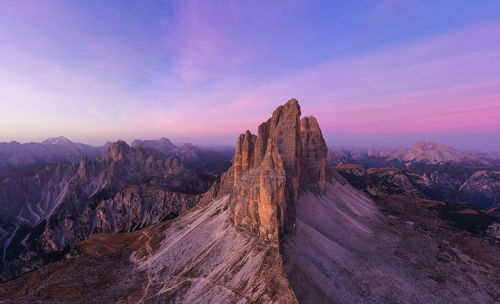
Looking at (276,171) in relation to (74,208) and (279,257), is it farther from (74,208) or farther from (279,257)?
(74,208)

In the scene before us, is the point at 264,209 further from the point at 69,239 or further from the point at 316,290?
the point at 69,239

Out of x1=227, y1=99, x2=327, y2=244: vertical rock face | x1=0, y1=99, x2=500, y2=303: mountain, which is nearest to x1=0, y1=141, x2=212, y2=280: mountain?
x1=0, y1=99, x2=500, y2=303: mountain

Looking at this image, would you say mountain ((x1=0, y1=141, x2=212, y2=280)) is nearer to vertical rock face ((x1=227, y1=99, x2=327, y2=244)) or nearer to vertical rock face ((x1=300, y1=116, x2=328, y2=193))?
vertical rock face ((x1=227, y1=99, x2=327, y2=244))

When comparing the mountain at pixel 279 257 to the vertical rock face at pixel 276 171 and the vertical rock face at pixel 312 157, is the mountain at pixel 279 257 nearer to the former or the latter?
the vertical rock face at pixel 276 171

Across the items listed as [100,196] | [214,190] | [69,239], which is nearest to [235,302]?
[214,190]

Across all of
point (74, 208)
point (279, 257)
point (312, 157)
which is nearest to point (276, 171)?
point (279, 257)

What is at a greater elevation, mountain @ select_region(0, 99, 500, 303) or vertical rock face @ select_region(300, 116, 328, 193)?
vertical rock face @ select_region(300, 116, 328, 193)
